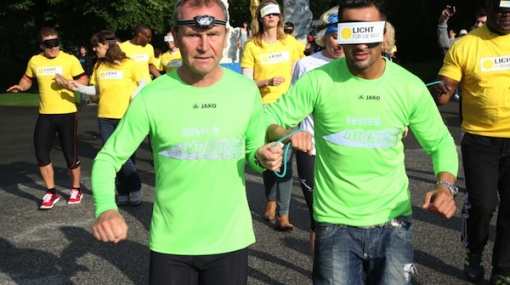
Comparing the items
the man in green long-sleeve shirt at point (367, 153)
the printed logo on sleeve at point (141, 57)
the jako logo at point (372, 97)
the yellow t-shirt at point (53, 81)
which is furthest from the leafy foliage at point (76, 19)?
the jako logo at point (372, 97)

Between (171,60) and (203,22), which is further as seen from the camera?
(171,60)

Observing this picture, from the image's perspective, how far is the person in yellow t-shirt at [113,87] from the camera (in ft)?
25.4

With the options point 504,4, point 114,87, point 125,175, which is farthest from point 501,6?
point 114,87

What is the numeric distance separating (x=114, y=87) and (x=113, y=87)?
1 centimetres

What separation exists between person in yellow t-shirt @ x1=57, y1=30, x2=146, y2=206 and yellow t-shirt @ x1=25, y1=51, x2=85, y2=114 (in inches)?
10.2

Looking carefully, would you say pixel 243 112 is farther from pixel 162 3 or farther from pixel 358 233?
pixel 162 3

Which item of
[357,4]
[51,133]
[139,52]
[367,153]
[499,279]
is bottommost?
[499,279]

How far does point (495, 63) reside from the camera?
4.65 metres

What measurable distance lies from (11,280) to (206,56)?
11.2 ft

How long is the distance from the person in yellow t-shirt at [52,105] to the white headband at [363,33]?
17.4ft

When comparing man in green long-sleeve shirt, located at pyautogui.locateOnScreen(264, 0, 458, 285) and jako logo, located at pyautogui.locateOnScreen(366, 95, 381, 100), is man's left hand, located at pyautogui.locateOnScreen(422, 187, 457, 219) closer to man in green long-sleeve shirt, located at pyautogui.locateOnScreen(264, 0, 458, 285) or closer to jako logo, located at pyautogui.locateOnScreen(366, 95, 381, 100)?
man in green long-sleeve shirt, located at pyautogui.locateOnScreen(264, 0, 458, 285)

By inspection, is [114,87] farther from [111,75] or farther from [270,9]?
[270,9]

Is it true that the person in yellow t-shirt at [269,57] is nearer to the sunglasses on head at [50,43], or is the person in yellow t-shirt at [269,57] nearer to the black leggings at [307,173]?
the black leggings at [307,173]

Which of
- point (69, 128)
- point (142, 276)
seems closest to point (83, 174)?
point (69, 128)
